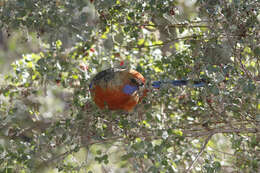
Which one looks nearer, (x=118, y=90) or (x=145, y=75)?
(x=118, y=90)

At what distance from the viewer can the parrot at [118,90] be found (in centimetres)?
219

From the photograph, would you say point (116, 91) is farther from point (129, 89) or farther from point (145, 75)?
point (145, 75)

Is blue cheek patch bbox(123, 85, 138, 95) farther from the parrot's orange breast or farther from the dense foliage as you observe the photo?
the dense foliage

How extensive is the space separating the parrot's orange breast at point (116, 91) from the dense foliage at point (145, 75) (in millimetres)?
78

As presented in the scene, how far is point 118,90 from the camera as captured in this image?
2199 mm

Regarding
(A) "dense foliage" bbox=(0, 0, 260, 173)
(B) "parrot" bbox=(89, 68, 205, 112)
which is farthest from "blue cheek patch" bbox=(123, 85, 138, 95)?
(A) "dense foliage" bbox=(0, 0, 260, 173)

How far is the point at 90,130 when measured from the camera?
2281 mm

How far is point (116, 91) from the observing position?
86.5 inches

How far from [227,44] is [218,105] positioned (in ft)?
1.20

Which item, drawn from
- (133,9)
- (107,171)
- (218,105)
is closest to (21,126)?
(107,171)

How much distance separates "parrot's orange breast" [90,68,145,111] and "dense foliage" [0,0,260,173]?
3.1 inches

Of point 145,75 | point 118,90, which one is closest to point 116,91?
point 118,90

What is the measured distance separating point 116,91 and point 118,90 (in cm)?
1

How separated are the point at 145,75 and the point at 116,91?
0.52m
